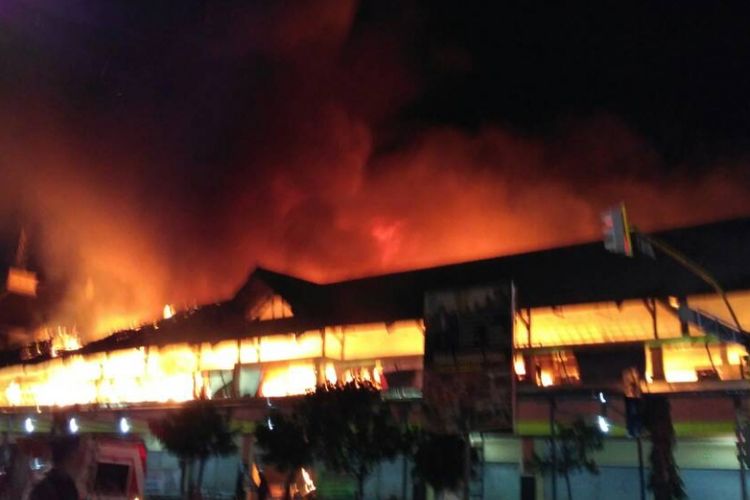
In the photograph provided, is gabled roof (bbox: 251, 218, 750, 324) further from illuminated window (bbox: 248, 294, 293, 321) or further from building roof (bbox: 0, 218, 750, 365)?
illuminated window (bbox: 248, 294, 293, 321)

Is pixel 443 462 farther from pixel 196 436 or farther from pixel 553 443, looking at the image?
pixel 196 436

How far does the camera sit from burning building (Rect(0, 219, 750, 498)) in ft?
66.8

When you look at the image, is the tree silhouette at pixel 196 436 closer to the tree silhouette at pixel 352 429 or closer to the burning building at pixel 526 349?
the burning building at pixel 526 349

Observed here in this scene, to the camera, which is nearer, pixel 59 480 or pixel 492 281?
pixel 59 480

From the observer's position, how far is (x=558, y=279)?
26.1m

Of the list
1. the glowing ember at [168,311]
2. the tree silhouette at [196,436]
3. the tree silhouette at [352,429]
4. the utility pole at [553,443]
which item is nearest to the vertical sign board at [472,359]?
the tree silhouette at [352,429]

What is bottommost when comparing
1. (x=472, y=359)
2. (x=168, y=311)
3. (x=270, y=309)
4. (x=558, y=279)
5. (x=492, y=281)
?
(x=472, y=359)

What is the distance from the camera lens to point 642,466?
19.2 m

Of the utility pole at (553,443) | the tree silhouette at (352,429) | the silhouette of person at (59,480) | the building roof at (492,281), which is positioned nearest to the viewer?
the silhouette of person at (59,480)

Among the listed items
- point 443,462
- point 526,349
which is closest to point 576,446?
point 443,462

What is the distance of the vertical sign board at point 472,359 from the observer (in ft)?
49.9

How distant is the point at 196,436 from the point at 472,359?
37.3ft

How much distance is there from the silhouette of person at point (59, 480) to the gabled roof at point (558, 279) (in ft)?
47.6

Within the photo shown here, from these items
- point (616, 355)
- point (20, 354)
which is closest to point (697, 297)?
point (616, 355)
